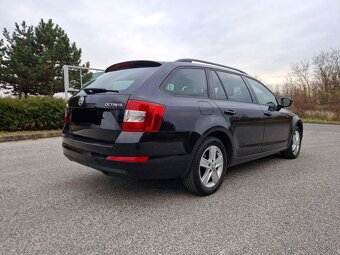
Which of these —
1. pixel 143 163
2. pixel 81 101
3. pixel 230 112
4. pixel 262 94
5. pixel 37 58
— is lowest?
pixel 143 163

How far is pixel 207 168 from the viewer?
334 cm

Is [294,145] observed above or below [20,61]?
below

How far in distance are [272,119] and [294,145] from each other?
1328 millimetres

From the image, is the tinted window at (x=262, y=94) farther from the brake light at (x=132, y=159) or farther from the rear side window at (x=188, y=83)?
the brake light at (x=132, y=159)

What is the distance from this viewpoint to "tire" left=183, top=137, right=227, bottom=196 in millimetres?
3158

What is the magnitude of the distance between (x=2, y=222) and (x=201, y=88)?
253 cm

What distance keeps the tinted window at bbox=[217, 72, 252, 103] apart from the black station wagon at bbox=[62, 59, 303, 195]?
0.02 metres

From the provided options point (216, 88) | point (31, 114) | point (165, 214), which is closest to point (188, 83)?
point (216, 88)

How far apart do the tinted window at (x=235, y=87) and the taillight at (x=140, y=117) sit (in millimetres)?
1473

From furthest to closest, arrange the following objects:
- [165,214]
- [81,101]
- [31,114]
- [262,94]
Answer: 1. [31,114]
2. [262,94]
3. [81,101]
4. [165,214]

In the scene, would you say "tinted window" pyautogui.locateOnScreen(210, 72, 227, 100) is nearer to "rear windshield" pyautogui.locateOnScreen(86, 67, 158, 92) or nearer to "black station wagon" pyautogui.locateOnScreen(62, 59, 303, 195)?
"black station wagon" pyautogui.locateOnScreen(62, 59, 303, 195)

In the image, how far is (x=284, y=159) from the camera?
18.1 ft

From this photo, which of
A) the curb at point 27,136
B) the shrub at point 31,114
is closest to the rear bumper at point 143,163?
the curb at point 27,136

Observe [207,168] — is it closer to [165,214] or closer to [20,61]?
[165,214]
